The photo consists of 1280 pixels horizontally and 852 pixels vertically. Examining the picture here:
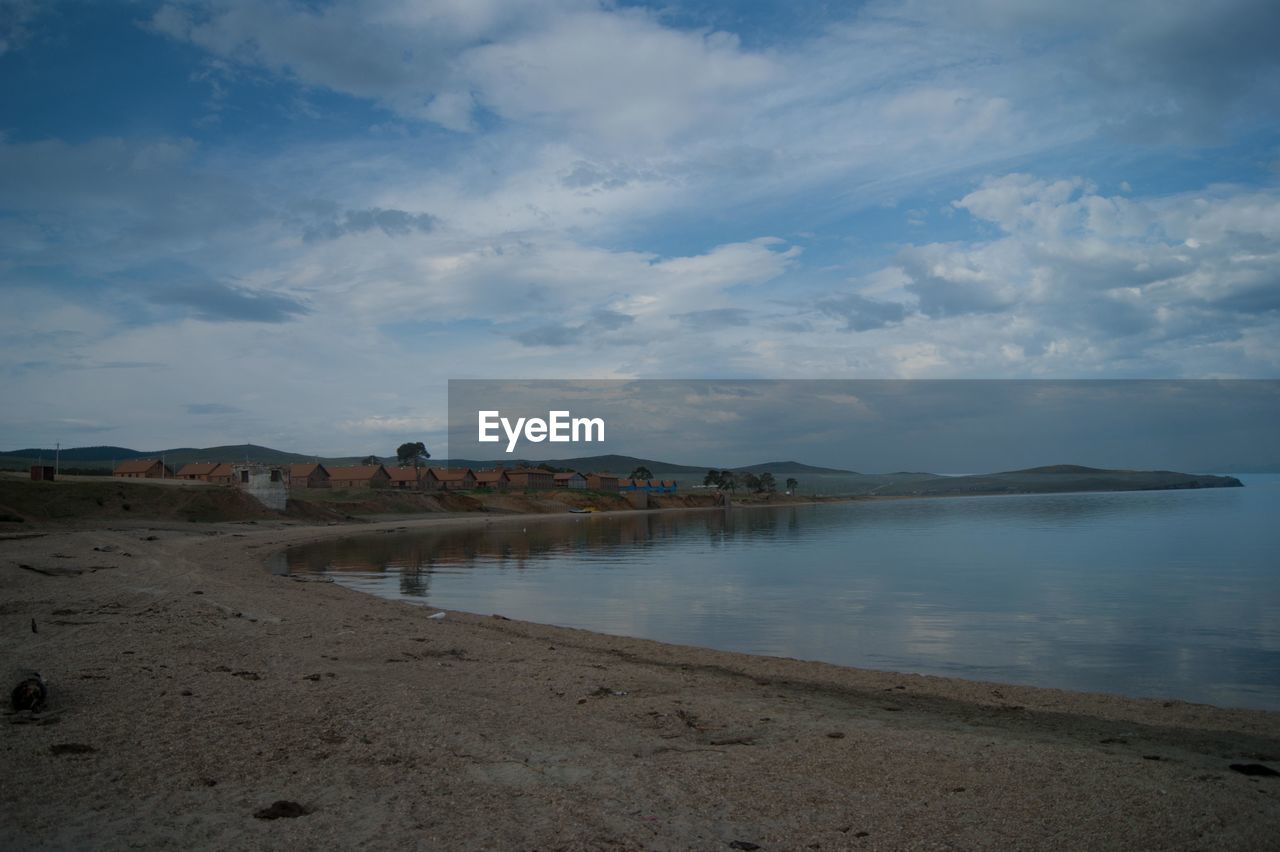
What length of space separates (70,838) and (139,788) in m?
Result: 0.85

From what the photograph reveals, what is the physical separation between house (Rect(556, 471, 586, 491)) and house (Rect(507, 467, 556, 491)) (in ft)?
8.54

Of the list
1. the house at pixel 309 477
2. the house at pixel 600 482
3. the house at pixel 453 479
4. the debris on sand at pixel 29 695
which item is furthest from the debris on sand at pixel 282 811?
the house at pixel 600 482

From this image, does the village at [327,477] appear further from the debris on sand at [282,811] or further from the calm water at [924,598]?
the debris on sand at [282,811]

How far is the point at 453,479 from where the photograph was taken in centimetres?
12312

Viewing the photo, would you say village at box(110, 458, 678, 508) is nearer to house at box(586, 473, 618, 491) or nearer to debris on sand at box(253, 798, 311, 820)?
house at box(586, 473, 618, 491)

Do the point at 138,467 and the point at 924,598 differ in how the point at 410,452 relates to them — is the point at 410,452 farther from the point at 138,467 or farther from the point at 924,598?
the point at 924,598

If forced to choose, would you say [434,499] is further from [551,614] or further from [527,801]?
[527,801]

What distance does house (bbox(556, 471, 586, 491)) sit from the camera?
154875mm

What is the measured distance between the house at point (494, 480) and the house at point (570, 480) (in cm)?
1700

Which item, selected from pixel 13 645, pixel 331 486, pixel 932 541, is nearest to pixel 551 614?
pixel 13 645

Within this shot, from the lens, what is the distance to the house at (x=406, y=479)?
360ft

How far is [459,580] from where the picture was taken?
29.5m

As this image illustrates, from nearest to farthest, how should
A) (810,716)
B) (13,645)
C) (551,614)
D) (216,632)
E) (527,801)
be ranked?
(527,801) < (810,716) < (13,645) < (216,632) < (551,614)

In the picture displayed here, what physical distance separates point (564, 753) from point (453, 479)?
119m
